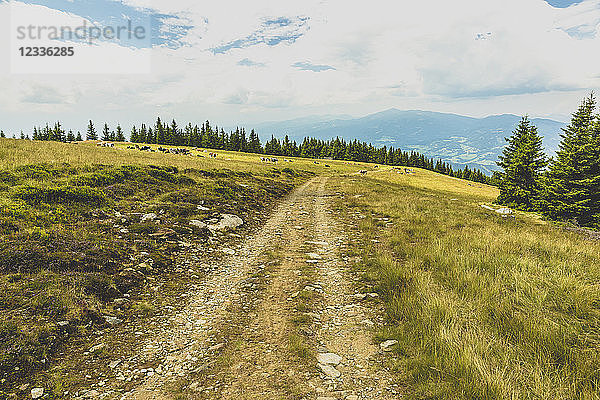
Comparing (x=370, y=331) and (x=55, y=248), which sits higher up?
(x=55, y=248)

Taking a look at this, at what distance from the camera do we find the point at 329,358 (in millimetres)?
5523

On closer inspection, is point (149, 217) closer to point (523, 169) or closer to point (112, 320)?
point (112, 320)

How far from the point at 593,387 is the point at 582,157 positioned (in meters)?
30.4

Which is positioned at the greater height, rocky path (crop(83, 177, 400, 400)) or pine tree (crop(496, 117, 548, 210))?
pine tree (crop(496, 117, 548, 210))

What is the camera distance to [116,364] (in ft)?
17.7

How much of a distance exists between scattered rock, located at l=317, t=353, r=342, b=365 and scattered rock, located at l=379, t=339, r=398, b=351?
0.96 m

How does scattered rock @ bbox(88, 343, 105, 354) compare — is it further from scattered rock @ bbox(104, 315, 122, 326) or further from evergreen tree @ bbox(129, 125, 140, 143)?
evergreen tree @ bbox(129, 125, 140, 143)

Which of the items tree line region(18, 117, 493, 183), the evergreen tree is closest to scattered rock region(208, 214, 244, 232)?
tree line region(18, 117, 493, 183)

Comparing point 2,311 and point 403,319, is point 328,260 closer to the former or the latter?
point 403,319

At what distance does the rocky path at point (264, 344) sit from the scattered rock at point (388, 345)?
0.12 metres

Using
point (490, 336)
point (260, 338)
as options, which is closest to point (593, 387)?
point (490, 336)

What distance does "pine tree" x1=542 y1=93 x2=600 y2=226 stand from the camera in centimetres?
2539

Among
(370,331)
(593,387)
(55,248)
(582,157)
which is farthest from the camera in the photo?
(582,157)

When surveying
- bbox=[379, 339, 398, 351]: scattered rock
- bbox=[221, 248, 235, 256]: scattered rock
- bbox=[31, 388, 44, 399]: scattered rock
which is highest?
bbox=[379, 339, 398, 351]: scattered rock
